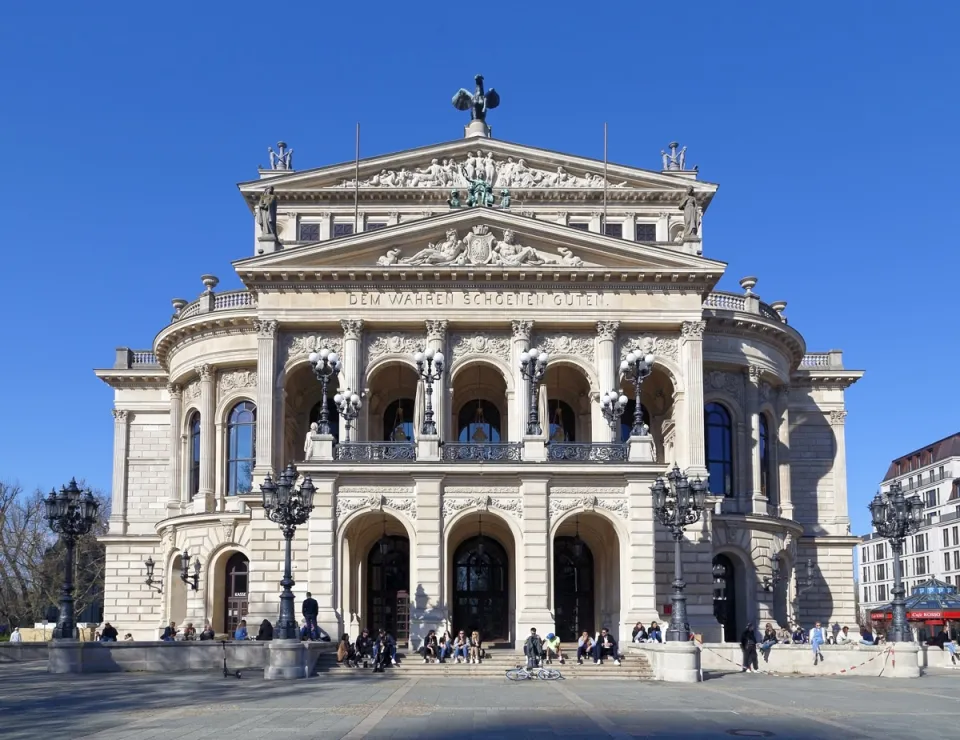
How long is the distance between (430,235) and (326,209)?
9420mm

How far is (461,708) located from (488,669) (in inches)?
493

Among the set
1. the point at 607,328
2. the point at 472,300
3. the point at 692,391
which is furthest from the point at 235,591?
the point at 692,391

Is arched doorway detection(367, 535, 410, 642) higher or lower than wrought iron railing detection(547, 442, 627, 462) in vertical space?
lower

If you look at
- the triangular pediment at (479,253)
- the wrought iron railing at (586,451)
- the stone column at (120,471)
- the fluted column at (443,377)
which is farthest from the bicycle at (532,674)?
the stone column at (120,471)

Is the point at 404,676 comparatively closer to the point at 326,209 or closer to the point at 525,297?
the point at 525,297

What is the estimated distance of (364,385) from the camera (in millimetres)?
50812

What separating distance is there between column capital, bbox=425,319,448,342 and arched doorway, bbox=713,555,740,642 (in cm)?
1569

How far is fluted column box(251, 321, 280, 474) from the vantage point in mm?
50172

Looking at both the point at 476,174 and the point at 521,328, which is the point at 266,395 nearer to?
the point at 521,328

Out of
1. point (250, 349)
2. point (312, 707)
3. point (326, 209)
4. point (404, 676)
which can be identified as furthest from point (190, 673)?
point (326, 209)

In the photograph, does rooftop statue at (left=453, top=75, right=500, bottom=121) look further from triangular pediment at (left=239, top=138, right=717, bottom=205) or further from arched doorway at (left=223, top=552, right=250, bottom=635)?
arched doorway at (left=223, top=552, right=250, bottom=635)

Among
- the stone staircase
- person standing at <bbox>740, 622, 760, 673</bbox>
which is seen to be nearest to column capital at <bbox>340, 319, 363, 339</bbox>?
the stone staircase

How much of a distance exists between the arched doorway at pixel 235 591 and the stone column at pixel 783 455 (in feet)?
80.9

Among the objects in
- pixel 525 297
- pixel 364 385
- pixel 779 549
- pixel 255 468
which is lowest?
pixel 779 549
